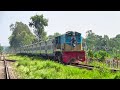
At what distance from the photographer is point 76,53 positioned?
83.6 feet

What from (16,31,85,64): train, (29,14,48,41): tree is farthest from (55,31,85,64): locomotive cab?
(29,14,48,41): tree

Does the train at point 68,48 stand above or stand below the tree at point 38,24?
below

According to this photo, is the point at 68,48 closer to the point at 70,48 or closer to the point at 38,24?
the point at 70,48

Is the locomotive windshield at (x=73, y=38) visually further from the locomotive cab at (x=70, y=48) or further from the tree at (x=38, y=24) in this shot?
the tree at (x=38, y=24)

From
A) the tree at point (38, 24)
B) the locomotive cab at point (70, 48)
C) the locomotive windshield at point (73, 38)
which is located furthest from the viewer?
A: the tree at point (38, 24)

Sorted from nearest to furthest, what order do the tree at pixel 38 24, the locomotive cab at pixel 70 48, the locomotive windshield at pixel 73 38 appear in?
the locomotive cab at pixel 70 48, the locomotive windshield at pixel 73 38, the tree at pixel 38 24

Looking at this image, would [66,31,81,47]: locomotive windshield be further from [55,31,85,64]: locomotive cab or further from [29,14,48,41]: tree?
[29,14,48,41]: tree

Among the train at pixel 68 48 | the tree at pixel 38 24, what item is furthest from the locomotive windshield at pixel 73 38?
the tree at pixel 38 24

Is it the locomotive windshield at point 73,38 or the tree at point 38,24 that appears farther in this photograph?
the tree at point 38,24

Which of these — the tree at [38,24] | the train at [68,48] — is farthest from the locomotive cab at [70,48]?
the tree at [38,24]

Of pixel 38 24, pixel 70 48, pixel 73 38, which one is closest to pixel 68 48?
pixel 70 48
